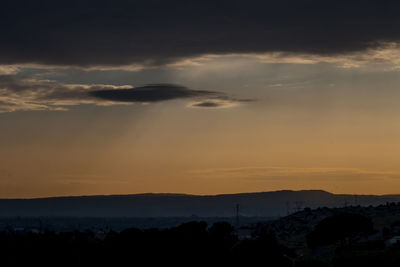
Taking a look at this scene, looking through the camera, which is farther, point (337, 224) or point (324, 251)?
point (324, 251)

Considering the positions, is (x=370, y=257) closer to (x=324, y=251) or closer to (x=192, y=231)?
(x=192, y=231)

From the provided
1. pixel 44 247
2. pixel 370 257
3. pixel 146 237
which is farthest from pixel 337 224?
pixel 44 247

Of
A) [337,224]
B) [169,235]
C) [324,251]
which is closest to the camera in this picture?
[169,235]

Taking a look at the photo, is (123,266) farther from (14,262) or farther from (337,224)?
(337,224)

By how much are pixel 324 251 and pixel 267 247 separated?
2707 inches

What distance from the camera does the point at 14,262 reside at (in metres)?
129

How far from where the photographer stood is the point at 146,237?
132 m

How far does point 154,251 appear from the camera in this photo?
126 meters

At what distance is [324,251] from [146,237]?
68.7 metres

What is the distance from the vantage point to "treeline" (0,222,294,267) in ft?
404

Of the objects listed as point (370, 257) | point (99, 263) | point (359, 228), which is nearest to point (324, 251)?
point (359, 228)

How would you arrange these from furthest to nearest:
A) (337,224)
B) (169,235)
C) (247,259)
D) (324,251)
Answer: (324,251) < (337,224) < (169,235) < (247,259)

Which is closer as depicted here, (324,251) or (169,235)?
(169,235)

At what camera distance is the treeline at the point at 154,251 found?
123 meters
